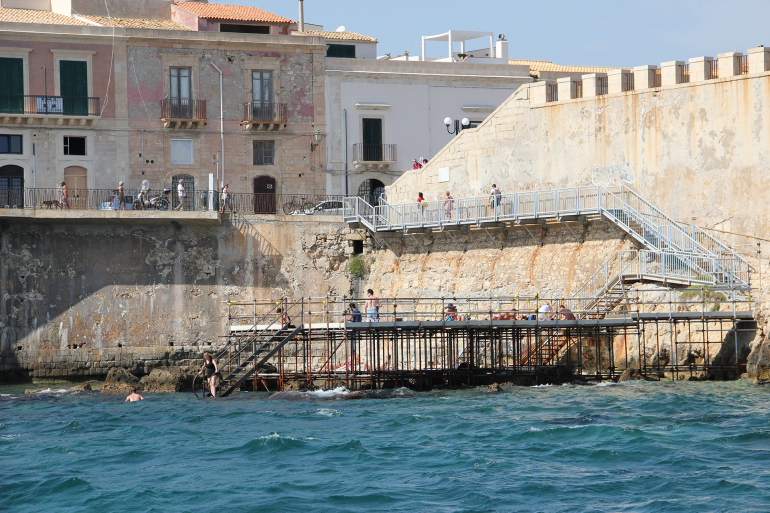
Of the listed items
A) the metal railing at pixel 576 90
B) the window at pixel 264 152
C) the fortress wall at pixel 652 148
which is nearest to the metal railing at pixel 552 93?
the fortress wall at pixel 652 148

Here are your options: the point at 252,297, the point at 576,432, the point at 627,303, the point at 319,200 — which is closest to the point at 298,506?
the point at 576,432

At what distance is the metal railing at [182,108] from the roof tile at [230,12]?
3.50 m

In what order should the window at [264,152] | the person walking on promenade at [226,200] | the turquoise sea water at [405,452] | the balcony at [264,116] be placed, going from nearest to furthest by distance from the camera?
the turquoise sea water at [405,452] → the person walking on promenade at [226,200] → the balcony at [264,116] → the window at [264,152]

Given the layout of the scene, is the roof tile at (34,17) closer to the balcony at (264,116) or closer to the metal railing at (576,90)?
the balcony at (264,116)

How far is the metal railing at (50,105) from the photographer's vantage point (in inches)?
1394

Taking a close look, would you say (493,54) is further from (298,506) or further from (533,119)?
(298,506)

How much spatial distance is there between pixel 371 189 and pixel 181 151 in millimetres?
7031

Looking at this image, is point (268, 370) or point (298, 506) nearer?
point (298, 506)

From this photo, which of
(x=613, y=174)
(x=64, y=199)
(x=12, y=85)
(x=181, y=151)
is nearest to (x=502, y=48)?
(x=181, y=151)

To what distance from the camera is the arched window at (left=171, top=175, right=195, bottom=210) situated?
118 feet

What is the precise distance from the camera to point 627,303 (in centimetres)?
2711

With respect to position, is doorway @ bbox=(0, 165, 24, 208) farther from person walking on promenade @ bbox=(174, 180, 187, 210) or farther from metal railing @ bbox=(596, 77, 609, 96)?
metal railing @ bbox=(596, 77, 609, 96)

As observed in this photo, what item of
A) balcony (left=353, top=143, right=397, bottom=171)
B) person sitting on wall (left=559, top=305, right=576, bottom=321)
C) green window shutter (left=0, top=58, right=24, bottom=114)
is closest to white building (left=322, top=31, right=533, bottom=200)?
balcony (left=353, top=143, right=397, bottom=171)

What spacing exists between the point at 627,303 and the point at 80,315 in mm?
16597
